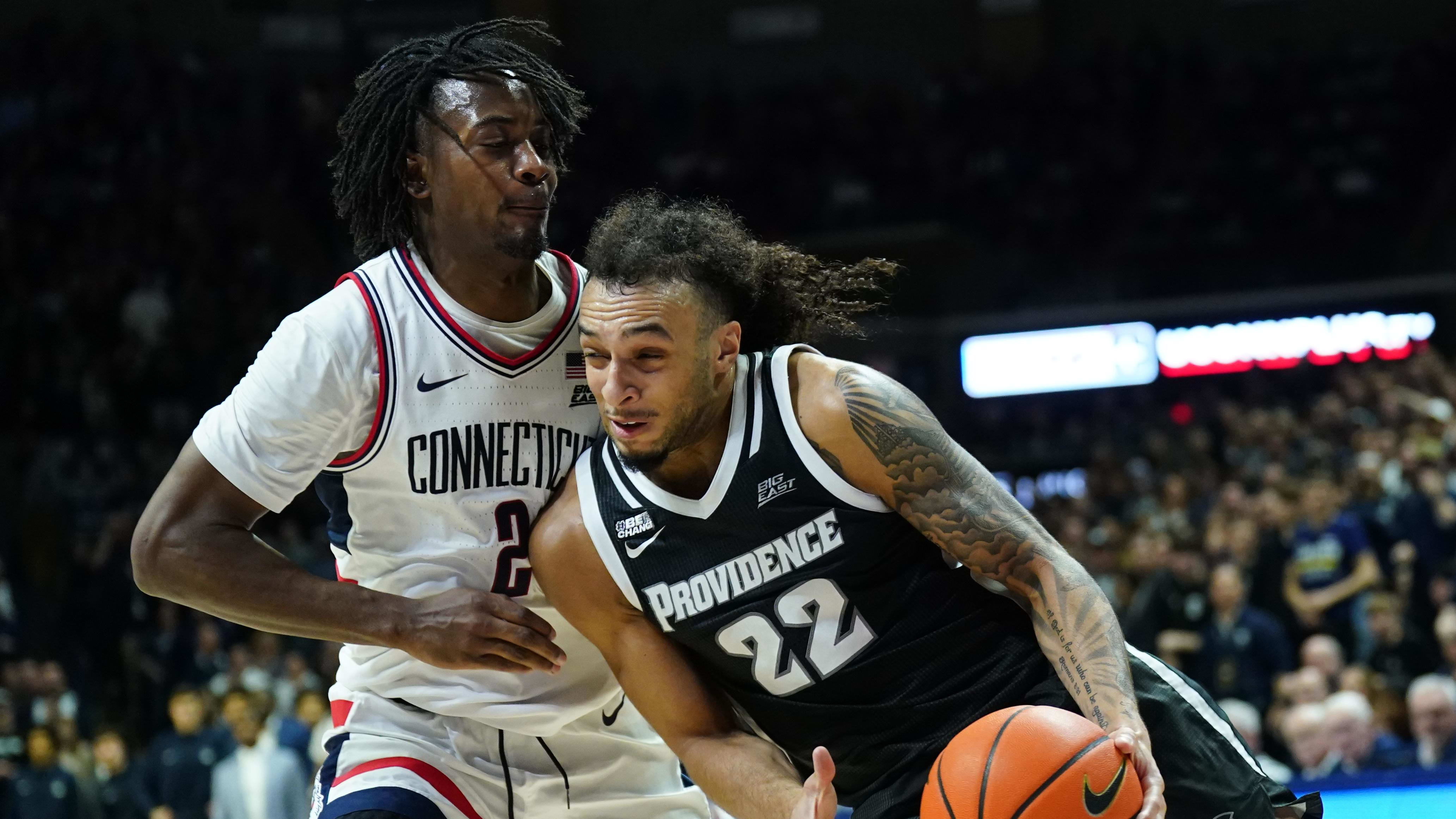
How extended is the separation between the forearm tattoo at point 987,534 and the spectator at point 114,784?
7.91 meters

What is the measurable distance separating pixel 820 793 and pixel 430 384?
3.82 feet

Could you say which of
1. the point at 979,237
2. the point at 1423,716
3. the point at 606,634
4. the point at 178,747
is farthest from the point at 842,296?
the point at 979,237

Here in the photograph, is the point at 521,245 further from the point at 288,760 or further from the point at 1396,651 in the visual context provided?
the point at 288,760

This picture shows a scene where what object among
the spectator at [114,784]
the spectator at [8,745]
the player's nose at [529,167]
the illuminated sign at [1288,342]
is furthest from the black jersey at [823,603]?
the illuminated sign at [1288,342]

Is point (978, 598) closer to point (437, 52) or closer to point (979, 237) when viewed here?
point (437, 52)

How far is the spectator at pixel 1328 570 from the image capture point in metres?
8.52

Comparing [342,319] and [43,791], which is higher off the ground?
[342,319]

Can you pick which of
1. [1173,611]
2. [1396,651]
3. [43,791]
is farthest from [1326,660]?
[43,791]

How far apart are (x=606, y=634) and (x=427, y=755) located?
1.53 ft

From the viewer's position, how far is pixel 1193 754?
288 cm

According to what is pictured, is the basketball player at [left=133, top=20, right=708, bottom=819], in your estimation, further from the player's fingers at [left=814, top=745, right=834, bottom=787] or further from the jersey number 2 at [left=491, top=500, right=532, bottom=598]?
the player's fingers at [left=814, top=745, right=834, bottom=787]

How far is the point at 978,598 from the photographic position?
2.96 m

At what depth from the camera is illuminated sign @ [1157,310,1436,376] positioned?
45.5ft

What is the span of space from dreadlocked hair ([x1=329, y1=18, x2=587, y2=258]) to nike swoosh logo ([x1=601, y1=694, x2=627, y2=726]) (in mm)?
1163
